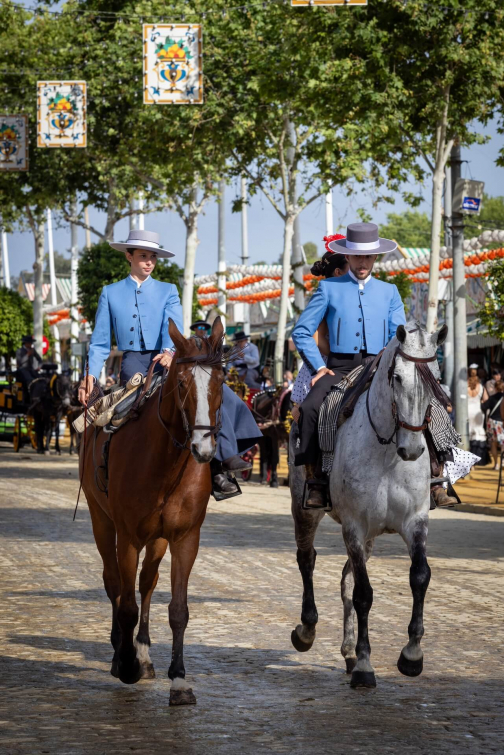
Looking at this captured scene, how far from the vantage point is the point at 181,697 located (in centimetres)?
712

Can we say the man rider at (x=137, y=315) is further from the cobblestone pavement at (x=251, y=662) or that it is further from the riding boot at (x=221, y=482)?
the cobblestone pavement at (x=251, y=662)

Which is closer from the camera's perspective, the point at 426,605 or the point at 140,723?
the point at 140,723

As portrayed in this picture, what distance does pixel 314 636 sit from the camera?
8.73 m

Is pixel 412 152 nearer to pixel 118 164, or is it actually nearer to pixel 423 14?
pixel 423 14

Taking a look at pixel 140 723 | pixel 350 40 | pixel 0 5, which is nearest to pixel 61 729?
pixel 140 723

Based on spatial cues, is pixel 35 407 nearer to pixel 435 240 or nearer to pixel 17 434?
pixel 17 434

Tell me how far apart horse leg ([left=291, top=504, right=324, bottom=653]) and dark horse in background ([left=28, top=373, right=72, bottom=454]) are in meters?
25.6

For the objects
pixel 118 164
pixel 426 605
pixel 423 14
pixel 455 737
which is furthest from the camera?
pixel 118 164

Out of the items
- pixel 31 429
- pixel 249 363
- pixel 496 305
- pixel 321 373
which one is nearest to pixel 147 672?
pixel 321 373

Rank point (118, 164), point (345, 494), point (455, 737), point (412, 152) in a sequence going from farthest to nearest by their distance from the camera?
1. point (118, 164)
2. point (412, 152)
3. point (345, 494)
4. point (455, 737)

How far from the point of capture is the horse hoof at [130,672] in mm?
7578

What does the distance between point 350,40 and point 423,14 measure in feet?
4.18

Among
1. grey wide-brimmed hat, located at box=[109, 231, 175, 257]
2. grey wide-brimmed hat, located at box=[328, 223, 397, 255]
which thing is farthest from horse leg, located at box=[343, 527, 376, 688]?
grey wide-brimmed hat, located at box=[109, 231, 175, 257]

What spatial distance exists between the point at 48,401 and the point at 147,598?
86.3 ft
